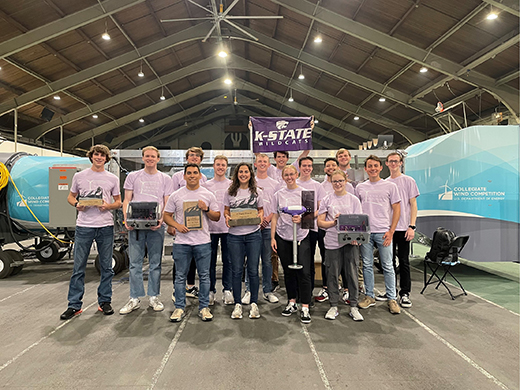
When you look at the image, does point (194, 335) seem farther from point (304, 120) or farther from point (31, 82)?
point (31, 82)

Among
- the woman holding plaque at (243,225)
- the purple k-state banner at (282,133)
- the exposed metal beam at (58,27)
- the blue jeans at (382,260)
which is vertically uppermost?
the exposed metal beam at (58,27)

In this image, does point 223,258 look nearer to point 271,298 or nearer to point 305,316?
point 271,298

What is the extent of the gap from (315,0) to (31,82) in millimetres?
9405

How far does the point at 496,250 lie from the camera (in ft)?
16.9

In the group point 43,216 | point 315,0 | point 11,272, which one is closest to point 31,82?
point 43,216

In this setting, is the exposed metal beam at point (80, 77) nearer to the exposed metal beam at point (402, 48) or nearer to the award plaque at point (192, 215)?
the exposed metal beam at point (402, 48)

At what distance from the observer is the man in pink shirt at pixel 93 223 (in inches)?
135

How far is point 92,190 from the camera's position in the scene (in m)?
3.45

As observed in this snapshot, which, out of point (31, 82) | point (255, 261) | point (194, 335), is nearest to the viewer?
point (194, 335)

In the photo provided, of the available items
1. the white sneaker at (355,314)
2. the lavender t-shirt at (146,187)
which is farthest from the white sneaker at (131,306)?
the white sneaker at (355,314)

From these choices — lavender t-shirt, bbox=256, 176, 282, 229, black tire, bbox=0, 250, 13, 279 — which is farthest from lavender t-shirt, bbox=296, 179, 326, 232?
black tire, bbox=0, 250, 13, 279

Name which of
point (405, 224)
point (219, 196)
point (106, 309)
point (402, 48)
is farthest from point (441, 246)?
point (402, 48)

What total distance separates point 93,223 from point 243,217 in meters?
1.69

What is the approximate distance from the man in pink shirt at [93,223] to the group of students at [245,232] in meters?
0.01
